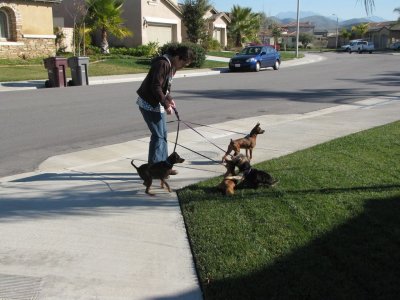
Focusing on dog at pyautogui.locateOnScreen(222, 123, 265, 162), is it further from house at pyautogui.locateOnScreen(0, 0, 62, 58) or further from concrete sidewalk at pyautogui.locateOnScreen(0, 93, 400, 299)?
house at pyautogui.locateOnScreen(0, 0, 62, 58)

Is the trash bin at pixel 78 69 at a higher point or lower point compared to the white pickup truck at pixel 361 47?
lower

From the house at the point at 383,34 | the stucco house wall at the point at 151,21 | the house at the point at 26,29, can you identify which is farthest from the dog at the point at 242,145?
the house at the point at 383,34

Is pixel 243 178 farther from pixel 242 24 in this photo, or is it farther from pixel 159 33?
pixel 242 24

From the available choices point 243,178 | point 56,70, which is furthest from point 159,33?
point 243,178

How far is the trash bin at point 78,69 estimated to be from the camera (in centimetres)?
2027

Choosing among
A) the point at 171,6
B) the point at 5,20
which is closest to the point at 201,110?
the point at 5,20

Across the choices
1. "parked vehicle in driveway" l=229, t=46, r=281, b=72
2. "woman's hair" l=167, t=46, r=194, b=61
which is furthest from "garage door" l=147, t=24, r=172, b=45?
"woman's hair" l=167, t=46, r=194, b=61

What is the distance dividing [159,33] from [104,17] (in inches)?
300

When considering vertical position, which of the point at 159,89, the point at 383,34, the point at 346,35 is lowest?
the point at 159,89

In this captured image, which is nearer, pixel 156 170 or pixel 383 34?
pixel 156 170

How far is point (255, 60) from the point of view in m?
28.8

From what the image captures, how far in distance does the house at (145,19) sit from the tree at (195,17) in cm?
56

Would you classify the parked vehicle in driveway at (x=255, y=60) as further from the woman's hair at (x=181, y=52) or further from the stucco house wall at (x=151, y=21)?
the woman's hair at (x=181, y=52)

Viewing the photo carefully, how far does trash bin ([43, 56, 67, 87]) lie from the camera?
19375mm
